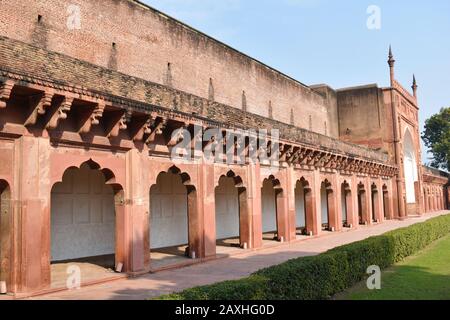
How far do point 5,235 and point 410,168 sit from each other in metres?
37.1

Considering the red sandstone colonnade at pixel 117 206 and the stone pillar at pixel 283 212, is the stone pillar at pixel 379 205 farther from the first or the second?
the stone pillar at pixel 283 212

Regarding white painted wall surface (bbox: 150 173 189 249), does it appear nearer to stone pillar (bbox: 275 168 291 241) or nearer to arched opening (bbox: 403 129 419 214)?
stone pillar (bbox: 275 168 291 241)

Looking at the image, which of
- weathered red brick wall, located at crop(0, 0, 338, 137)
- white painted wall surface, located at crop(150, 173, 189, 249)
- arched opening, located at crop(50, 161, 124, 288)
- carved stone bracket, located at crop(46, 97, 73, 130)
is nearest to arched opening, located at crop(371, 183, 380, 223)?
weathered red brick wall, located at crop(0, 0, 338, 137)

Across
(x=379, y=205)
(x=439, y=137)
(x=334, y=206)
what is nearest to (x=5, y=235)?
(x=334, y=206)

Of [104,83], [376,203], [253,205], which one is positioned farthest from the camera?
[376,203]

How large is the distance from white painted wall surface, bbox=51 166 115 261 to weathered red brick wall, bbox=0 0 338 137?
13.7ft

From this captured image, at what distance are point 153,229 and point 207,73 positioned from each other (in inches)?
338

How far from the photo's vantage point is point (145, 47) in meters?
16.4

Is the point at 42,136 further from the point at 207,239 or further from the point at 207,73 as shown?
the point at 207,73

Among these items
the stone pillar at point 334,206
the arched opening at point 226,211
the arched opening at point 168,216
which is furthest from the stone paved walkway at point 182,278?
the stone pillar at point 334,206

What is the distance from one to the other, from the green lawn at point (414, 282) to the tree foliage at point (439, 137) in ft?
138

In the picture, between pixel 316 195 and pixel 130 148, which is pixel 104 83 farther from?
pixel 316 195

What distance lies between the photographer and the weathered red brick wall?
1281 centimetres

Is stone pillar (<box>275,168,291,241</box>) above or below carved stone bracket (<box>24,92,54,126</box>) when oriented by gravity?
below
